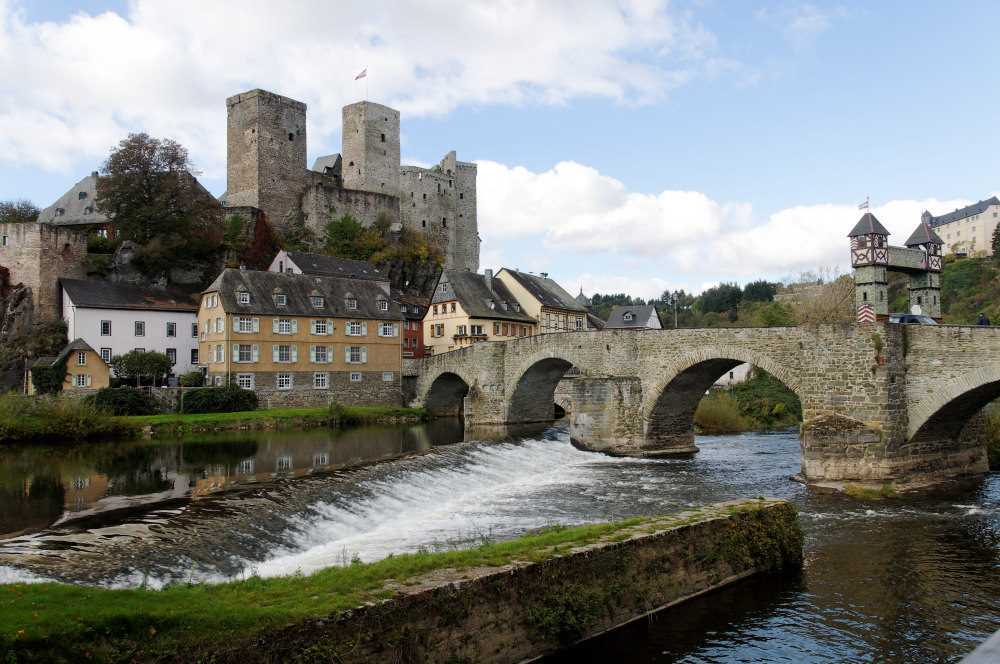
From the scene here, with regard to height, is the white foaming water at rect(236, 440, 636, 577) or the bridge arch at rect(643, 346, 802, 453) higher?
the bridge arch at rect(643, 346, 802, 453)

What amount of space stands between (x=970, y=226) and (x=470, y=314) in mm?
69541

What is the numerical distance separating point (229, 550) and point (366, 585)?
5139 millimetres

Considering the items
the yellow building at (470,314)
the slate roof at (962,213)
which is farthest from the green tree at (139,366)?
the slate roof at (962,213)

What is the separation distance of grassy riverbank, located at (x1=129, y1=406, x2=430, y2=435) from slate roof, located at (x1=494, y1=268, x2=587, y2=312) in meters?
15.4

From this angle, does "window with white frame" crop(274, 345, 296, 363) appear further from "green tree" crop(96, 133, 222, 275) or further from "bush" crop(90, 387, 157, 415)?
"green tree" crop(96, 133, 222, 275)

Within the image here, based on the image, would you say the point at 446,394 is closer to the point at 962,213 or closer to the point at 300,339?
the point at 300,339

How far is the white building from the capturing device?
129 feet

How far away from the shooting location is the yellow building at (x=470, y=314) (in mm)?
47219

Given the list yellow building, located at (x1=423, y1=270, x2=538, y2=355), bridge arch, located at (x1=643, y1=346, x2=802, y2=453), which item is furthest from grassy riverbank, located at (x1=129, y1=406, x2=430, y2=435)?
bridge arch, located at (x1=643, y1=346, x2=802, y2=453)

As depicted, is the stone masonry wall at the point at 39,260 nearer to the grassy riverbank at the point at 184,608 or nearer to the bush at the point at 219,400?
the bush at the point at 219,400

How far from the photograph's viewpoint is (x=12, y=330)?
1567 inches

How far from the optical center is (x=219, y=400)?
34.8 metres

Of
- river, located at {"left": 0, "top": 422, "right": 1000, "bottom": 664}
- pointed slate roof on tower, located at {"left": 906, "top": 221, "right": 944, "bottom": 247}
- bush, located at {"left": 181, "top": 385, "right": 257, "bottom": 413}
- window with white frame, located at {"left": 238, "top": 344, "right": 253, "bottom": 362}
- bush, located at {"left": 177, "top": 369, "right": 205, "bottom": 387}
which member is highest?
pointed slate roof on tower, located at {"left": 906, "top": 221, "right": 944, "bottom": 247}

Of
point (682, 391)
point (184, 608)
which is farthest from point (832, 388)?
point (184, 608)
